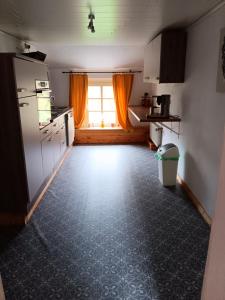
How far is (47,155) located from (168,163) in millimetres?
1724

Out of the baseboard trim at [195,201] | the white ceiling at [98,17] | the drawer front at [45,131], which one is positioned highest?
the white ceiling at [98,17]

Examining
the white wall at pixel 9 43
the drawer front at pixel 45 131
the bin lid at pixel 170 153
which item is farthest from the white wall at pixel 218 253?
the white wall at pixel 9 43

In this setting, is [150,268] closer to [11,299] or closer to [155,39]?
[11,299]

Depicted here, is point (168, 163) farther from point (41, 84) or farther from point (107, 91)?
point (107, 91)

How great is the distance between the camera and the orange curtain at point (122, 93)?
561 centimetres

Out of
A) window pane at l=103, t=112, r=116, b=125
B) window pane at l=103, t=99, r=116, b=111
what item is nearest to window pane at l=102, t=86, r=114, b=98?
window pane at l=103, t=99, r=116, b=111

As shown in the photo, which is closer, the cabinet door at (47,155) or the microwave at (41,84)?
the microwave at (41,84)

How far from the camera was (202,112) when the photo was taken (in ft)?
8.67

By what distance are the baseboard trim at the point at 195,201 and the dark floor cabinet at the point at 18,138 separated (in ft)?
6.41

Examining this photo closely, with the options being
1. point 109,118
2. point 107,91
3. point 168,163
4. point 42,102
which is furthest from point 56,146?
point 107,91

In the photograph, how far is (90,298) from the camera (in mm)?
1626

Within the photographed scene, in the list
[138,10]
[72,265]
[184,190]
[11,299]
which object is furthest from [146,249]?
[138,10]

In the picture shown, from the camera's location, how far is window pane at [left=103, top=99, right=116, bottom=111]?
237 inches

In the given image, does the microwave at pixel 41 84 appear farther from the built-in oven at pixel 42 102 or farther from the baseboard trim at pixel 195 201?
the baseboard trim at pixel 195 201
